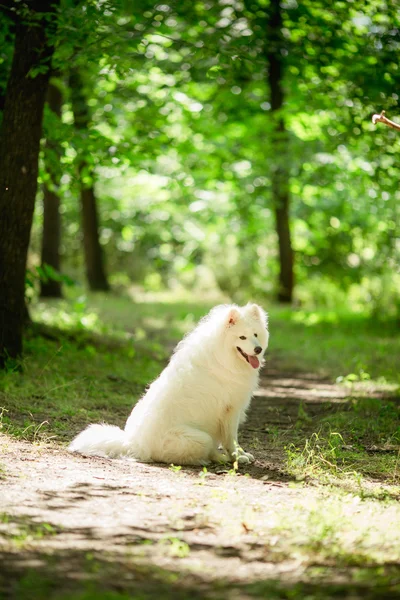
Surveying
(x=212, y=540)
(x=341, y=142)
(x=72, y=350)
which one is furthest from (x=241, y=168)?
(x=212, y=540)

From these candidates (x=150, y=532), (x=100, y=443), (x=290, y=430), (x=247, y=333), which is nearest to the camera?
(x=150, y=532)

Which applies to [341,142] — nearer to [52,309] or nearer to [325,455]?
[52,309]

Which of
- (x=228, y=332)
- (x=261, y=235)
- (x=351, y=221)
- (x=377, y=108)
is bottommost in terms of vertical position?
(x=261, y=235)

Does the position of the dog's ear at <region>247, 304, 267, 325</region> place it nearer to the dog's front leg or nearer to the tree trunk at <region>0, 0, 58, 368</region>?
the dog's front leg

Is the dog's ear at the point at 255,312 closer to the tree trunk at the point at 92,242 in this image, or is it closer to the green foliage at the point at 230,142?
the green foliage at the point at 230,142

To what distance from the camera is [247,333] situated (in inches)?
226

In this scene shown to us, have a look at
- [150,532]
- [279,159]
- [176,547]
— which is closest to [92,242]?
[279,159]

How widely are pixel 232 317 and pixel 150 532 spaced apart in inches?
86.2

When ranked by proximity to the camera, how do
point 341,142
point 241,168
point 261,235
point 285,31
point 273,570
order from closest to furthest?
point 273,570 < point 341,142 < point 285,31 < point 241,168 < point 261,235

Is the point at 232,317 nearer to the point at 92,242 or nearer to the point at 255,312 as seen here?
the point at 255,312

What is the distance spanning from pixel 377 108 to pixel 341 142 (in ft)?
7.11

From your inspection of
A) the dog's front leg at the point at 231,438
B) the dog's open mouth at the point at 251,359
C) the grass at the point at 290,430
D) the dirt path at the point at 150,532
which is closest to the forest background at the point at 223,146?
the grass at the point at 290,430

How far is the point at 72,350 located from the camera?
9883mm

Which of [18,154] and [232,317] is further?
[18,154]
